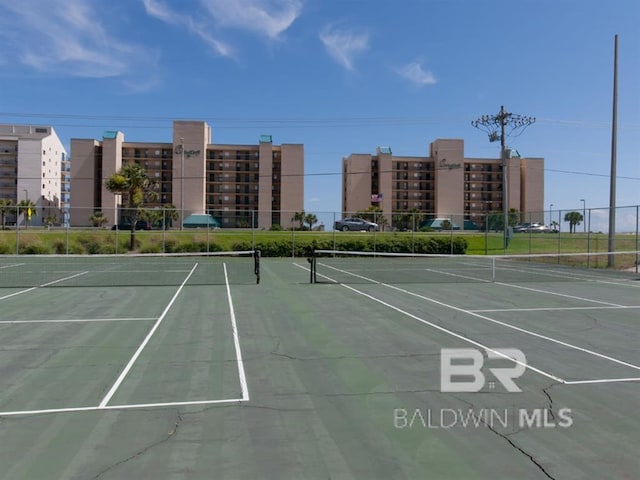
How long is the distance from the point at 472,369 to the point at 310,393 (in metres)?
2.47

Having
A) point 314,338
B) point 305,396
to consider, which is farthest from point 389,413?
point 314,338

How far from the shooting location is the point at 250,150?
103562 millimetres

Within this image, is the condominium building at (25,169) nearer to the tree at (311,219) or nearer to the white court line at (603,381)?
the tree at (311,219)

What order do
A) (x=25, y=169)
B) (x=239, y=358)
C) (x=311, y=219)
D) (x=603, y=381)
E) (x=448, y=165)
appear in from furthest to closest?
(x=448, y=165)
(x=25, y=169)
(x=311, y=219)
(x=239, y=358)
(x=603, y=381)

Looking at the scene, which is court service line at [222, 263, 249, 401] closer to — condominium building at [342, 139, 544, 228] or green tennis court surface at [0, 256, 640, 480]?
green tennis court surface at [0, 256, 640, 480]

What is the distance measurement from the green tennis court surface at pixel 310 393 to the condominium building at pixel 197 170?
8360 cm

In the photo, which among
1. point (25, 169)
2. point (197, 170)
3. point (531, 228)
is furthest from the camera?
point (25, 169)

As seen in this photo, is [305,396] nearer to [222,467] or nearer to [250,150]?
[222,467]

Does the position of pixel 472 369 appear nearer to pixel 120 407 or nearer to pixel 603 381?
pixel 603 381

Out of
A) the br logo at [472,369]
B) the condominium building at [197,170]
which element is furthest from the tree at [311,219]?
the condominium building at [197,170]

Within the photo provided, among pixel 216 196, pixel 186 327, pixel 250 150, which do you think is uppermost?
pixel 250 150

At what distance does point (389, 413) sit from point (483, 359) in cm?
291

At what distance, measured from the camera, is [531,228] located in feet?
127

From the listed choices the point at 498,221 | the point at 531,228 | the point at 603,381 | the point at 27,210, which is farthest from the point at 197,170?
the point at 603,381
